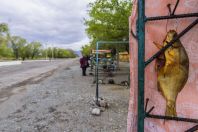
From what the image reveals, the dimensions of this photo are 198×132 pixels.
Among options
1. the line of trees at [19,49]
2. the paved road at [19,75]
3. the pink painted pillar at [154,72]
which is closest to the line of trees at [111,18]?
the paved road at [19,75]

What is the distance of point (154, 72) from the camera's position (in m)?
4.26

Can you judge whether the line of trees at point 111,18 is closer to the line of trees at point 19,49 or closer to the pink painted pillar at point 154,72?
the pink painted pillar at point 154,72

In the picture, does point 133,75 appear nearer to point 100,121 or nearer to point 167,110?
point 167,110

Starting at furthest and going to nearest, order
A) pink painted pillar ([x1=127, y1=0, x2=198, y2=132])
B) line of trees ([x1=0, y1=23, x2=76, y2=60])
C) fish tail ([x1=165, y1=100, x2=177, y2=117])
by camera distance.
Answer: line of trees ([x1=0, y1=23, x2=76, y2=60]), fish tail ([x1=165, y1=100, x2=177, y2=117]), pink painted pillar ([x1=127, y1=0, x2=198, y2=132])

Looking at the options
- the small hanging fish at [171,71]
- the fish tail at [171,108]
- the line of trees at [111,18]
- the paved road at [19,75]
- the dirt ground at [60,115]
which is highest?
the line of trees at [111,18]

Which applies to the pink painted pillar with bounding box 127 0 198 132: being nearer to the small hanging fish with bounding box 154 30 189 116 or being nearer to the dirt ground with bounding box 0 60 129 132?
the small hanging fish with bounding box 154 30 189 116

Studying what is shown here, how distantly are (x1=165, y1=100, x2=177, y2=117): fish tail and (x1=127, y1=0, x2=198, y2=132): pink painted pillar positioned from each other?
0.05 metres

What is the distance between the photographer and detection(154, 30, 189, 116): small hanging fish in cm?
408

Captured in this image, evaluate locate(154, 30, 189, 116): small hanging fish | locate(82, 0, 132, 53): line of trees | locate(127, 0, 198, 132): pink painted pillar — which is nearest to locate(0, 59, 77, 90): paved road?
locate(82, 0, 132, 53): line of trees

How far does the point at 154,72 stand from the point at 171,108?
1.75 feet

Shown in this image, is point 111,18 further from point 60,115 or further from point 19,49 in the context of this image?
point 19,49

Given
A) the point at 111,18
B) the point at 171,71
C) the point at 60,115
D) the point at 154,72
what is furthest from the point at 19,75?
the point at 171,71

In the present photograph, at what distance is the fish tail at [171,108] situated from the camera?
4121 mm

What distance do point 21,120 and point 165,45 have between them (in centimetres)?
575
